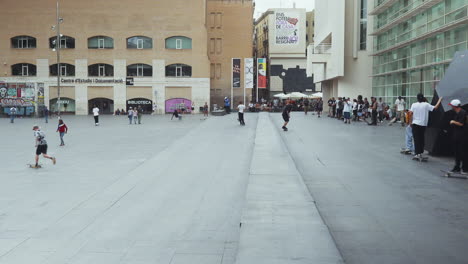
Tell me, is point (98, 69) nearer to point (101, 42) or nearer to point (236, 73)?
point (101, 42)

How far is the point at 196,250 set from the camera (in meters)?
6.36

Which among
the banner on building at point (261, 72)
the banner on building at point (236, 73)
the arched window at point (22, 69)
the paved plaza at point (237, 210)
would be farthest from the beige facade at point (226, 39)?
the paved plaza at point (237, 210)

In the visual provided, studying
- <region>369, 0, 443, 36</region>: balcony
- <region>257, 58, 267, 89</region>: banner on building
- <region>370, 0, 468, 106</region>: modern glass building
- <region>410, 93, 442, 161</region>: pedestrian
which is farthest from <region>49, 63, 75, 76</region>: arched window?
<region>410, 93, 442, 161</region>: pedestrian

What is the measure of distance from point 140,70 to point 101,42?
19.2 ft

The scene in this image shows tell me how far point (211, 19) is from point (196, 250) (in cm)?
6501

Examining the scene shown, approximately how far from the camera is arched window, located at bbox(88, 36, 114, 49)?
59031mm

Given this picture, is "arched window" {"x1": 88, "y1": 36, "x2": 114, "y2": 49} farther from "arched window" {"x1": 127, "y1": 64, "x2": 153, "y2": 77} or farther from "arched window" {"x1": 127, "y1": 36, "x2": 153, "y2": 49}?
"arched window" {"x1": 127, "y1": 64, "x2": 153, "y2": 77}

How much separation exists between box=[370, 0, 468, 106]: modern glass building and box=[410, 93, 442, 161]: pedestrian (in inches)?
513

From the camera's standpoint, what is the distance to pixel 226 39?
2699 inches

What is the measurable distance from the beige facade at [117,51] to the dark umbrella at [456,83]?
47030 mm

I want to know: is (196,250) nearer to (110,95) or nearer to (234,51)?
(110,95)

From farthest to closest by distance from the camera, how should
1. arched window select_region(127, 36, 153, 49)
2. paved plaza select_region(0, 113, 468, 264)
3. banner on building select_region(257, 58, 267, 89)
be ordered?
banner on building select_region(257, 58, 267, 89)
arched window select_region(127, 36, 153, 49)
paved plaza select_region(0, 113, 468, 264)

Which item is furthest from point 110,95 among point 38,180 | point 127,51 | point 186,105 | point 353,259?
point 353,259

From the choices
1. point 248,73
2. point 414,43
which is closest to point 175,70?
point 248,73
